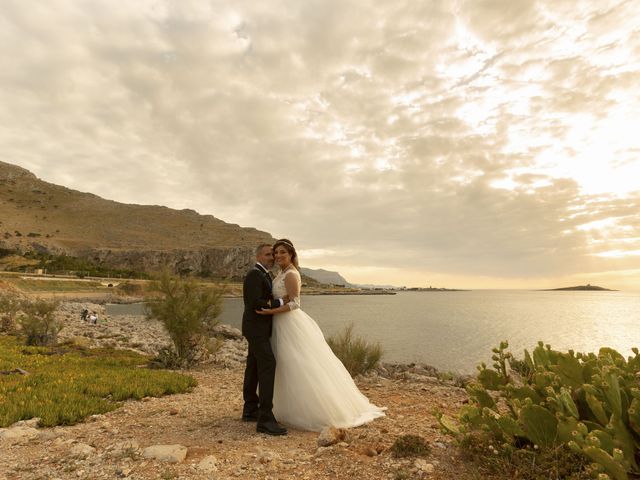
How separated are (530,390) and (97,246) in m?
141

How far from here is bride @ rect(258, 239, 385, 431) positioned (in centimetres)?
624

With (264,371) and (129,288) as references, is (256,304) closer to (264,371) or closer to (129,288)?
(264,371)

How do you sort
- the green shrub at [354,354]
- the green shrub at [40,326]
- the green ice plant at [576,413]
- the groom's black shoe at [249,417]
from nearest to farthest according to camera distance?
1. the green ice plant at [576,413]
2. the groom's black shoe at [249,417]
3. the green shrub at [354,354]
4. the green shrub at [40,326]

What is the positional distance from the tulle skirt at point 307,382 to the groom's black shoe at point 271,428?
12.2 inches

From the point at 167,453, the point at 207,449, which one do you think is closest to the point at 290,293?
the point at 207,449

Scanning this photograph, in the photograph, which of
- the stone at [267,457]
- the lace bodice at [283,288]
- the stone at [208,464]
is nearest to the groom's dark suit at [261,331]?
the lace bodice at [283,288]

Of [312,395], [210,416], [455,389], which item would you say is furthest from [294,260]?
[455,389]

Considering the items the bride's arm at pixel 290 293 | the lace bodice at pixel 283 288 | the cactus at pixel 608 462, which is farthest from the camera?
the lace bodice at pixel 283 288

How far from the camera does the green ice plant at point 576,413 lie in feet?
10.5

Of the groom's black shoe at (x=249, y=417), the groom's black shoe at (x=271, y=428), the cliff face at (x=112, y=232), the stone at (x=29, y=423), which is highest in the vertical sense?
the cliff face at (x=112, y=232)

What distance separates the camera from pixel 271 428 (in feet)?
19.8

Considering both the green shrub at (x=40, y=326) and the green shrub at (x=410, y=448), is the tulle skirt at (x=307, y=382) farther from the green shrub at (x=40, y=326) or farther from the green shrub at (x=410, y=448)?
the green shrub at (x=40, y=326)

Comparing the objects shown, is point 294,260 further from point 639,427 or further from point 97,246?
point 97,246

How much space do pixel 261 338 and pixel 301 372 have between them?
851 millimetres
